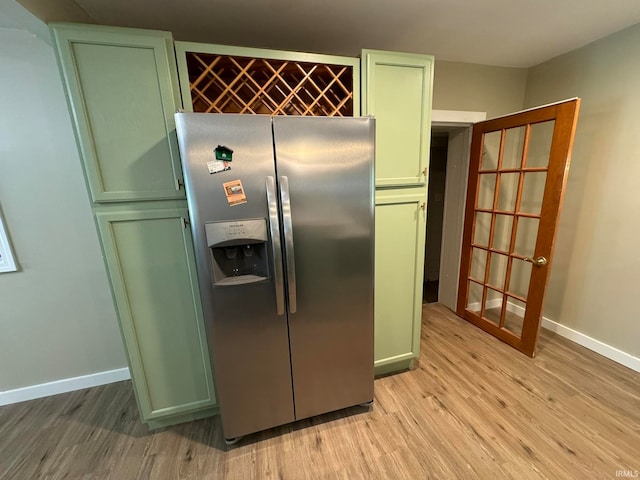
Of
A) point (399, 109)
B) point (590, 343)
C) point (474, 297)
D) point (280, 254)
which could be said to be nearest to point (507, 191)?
point (474, 297)

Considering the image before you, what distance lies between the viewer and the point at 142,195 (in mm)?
1280

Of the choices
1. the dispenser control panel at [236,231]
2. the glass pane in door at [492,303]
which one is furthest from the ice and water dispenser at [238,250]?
the glass pane in door at [492,303]

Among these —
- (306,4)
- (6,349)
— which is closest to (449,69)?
(306,4)

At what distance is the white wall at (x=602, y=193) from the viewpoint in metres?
1.85

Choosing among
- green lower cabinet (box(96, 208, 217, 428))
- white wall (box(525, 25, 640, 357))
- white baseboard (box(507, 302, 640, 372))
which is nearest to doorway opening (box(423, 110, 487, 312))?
white wall (box(525, 25, 640, 357))

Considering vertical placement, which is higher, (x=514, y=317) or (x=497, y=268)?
(x=497, y=268)

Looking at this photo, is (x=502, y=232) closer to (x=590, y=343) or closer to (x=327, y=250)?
(x=590, y=343)

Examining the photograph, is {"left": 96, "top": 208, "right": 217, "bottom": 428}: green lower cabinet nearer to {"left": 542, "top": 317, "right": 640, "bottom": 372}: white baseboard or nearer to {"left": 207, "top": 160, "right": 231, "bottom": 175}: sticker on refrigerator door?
{"left": 207, "top": 160, "right": 231, "bottom": 175}: sticker on refrigerator door

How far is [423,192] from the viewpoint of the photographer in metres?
1.73

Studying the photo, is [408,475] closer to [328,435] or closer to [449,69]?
[328,435]

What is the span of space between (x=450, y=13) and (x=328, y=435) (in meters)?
2.55

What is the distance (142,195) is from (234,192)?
502 mm

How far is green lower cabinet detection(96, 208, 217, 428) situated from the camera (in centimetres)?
131

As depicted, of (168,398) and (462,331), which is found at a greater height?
(168,398)
